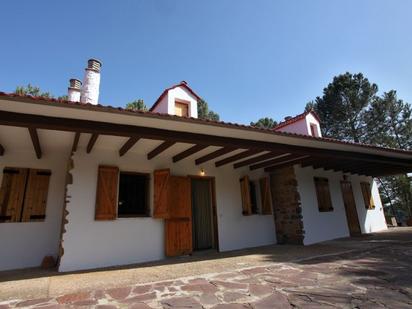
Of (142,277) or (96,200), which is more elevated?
(96,200)

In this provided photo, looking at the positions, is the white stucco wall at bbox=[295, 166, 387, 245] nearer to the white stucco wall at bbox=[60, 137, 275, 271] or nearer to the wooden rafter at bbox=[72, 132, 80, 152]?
the white stucco wall at bbox=[60, 137, 275, 271]

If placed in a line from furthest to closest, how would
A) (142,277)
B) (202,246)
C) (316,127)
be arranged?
(316,127) → (202,246) → (142,277)

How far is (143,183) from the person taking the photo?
252 inches

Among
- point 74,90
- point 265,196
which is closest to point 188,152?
point 265,196

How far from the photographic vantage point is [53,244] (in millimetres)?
5562

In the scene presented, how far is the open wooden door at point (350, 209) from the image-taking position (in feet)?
30.8

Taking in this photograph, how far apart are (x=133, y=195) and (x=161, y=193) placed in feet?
2.49

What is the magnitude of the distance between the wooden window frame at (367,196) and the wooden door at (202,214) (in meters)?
7.24

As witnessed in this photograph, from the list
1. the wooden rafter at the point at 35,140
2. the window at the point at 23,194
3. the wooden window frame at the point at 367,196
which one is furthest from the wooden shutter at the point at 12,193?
the wooden window frame at the point at 367,196

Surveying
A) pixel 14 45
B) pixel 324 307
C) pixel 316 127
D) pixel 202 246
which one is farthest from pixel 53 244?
pixel 316 127

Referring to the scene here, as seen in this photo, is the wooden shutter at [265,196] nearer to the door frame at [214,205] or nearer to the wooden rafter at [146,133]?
the door frame at [214,205]

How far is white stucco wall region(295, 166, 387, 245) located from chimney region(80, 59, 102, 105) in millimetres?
6514

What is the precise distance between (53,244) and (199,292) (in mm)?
4106

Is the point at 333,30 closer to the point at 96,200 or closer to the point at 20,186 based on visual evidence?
the point at 96,200
